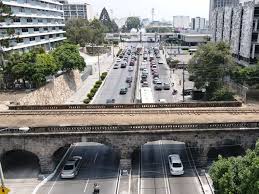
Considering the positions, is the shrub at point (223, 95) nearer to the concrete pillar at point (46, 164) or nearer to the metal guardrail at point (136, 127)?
the metal guardrail at point (136, 127)

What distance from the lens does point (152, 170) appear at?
37.7 meters

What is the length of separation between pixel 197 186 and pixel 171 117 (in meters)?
9.83

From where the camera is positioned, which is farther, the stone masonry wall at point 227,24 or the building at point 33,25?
the stone masonry wall at point 227,24

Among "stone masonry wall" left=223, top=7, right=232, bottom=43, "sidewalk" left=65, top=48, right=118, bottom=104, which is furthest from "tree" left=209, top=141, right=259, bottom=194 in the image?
"stone masonry wall" left=223, top=7, right=232, bottom=43

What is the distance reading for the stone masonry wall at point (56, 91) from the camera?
5954 cm

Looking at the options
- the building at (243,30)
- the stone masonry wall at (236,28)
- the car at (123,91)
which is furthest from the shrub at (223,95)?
the stone masonry wall at (236,28)

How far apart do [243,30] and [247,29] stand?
3.42m

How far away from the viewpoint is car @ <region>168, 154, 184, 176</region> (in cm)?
3597

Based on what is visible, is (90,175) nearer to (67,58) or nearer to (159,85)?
(67,58)

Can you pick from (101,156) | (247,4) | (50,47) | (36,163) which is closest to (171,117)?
(101,156)

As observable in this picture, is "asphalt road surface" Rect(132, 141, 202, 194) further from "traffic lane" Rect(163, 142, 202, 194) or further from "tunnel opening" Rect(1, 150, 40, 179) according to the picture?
"tunnel opening" Rect(1, 150, 40, 179)

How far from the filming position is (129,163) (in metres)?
37.2

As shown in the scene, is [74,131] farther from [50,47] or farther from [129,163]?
[50,47]

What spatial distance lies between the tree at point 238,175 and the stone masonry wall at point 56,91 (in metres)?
40.6
